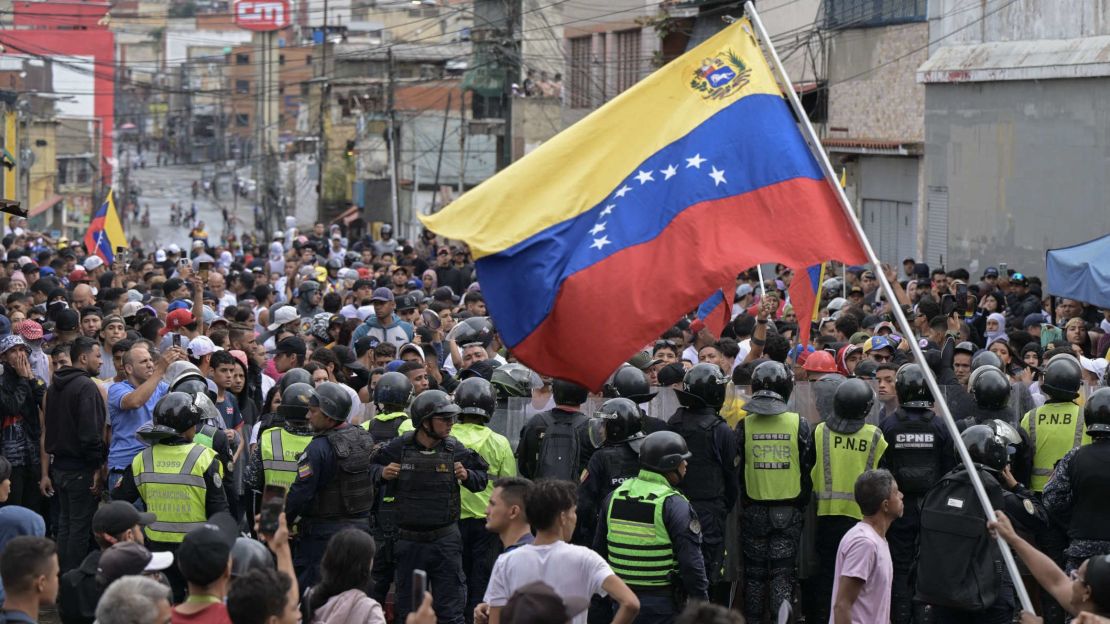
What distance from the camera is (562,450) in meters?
9.80

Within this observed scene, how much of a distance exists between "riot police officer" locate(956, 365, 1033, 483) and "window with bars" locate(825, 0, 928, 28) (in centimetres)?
1817

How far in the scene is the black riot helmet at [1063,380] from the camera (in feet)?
31.7

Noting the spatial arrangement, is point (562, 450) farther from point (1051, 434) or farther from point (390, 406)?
point (1051, 434)

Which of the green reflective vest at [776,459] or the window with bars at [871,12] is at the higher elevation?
the window with bars at [871,12]

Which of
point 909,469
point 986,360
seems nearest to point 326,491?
point 909,469

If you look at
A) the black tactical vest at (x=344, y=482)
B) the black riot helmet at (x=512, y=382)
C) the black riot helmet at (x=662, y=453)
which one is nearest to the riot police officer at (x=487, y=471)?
the black tactical vest at (x=344, y=482)

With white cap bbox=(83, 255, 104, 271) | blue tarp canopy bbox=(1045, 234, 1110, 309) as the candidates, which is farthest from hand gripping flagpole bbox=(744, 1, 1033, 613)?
white cap bbox=(83, 255, 104, 271)

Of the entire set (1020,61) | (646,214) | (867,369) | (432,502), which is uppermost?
(1020,61)

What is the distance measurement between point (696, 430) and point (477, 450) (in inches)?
52.5

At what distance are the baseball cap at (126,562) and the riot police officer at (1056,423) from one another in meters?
5.48

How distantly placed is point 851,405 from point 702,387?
901 mm

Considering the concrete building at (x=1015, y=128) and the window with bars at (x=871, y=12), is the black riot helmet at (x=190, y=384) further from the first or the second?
the window with bars at (x=871, y=12)

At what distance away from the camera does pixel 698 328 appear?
50.3 ft

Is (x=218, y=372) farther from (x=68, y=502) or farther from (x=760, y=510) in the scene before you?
(x=760, y=510)
